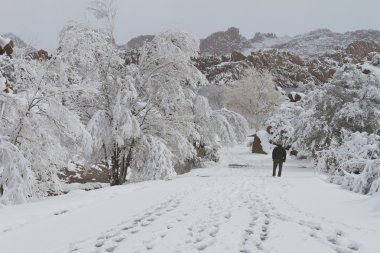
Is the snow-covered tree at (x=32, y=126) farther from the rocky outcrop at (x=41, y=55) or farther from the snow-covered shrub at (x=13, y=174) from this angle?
the rocky outcrop at (x=41, y=55)

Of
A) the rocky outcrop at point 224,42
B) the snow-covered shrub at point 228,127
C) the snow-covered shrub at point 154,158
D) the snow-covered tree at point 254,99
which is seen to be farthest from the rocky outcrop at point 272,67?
the rocky outcrop at point 224,42

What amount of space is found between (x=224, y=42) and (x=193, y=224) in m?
183

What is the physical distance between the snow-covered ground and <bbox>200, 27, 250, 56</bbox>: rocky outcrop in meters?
174

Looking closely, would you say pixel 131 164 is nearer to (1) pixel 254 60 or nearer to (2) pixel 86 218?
(2) pixel 86 218

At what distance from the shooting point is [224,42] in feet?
604

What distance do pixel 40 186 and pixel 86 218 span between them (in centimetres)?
503

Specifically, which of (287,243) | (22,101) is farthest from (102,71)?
(287,243)

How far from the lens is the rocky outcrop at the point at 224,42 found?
594 ft

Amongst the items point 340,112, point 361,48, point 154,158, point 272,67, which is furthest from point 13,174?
point 361,48

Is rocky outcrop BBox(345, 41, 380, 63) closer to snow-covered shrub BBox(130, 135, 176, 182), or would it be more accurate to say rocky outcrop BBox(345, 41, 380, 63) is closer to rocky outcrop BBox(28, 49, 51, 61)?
snow-covered shrub BBox(130, 135, 176, 182)

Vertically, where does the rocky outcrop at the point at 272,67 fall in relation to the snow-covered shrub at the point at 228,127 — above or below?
above

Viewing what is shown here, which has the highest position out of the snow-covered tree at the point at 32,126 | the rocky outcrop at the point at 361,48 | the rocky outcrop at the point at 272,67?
the rocky outcrop at the point at 361,48

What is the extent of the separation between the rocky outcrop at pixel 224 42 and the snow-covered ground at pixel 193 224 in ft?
571

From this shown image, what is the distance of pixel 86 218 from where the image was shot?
21.5ft
